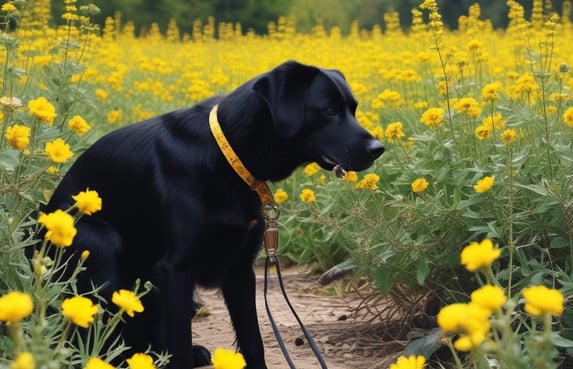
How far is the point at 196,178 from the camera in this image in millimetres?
2777

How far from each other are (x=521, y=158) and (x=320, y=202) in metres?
1.78

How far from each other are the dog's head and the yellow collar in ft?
0.53

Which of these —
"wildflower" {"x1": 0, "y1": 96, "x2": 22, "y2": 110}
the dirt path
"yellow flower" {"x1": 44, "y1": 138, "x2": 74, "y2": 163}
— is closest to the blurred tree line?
the dirt path

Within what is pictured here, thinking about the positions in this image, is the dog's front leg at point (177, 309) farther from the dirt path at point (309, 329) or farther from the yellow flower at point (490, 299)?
the yellow flower at point (490, 299)

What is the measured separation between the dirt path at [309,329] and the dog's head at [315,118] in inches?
29.7

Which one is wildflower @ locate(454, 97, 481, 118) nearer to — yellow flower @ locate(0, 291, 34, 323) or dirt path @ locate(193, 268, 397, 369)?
dirt path @ locate(193, 268, 397, 369)

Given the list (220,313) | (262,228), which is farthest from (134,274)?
(220,313)

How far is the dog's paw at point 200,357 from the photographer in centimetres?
334

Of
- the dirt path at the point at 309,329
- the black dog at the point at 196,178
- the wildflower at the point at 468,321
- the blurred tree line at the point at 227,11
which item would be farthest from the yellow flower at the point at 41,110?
the blurred tree line at the point at 227,11

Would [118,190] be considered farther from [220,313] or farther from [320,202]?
[320,202]

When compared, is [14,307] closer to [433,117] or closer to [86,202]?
[86,202]

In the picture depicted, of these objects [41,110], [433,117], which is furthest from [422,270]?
[41,110]

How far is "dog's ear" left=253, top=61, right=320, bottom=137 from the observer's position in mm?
2748

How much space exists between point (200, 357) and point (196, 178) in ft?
2.92
